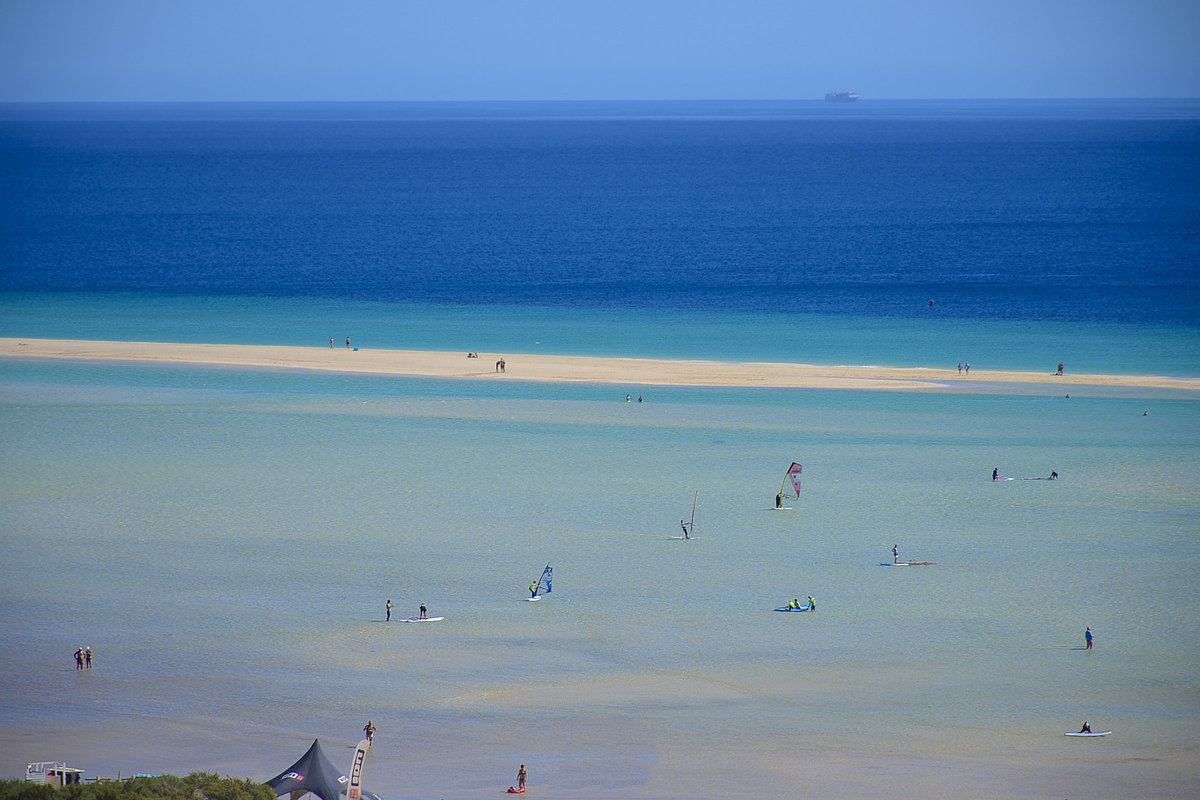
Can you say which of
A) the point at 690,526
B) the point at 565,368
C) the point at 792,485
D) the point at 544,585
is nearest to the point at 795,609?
the point at 544,585

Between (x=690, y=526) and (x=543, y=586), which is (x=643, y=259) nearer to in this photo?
(x=690, y=526)

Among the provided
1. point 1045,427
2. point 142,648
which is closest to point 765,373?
point 1045,427

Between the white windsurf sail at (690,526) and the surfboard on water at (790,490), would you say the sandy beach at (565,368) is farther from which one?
the white windsurf sail at (690,526)

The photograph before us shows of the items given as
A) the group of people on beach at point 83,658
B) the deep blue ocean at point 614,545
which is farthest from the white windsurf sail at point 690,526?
the group of people on beach at point 83,658

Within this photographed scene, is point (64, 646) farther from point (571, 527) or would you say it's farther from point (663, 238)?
point (663, 238)

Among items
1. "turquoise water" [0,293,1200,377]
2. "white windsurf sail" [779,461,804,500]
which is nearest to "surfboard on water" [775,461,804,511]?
"white windsurf sail" [779,461,804,500]

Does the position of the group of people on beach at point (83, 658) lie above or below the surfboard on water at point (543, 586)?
below

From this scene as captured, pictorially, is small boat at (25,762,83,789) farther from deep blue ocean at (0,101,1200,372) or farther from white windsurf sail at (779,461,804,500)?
deep blue ocean at (0,101,1200,372)
